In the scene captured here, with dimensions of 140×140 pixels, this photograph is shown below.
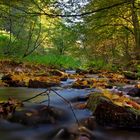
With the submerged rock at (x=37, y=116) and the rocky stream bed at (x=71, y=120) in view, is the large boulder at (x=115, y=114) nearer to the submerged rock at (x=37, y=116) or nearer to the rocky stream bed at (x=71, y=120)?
the rocky stream bed at (x=71, y=120)

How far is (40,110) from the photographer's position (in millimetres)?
4203

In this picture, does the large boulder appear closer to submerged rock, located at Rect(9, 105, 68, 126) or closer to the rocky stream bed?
the rocky stream bed

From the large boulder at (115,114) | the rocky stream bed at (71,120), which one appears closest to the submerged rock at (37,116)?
the rocky stream bed at (71,120)

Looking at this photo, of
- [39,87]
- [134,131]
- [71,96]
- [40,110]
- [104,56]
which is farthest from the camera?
[104,56]

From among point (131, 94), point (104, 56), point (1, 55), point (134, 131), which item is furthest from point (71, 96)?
point (104, 56)

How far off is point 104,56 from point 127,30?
8.63m

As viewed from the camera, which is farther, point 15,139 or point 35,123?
point 35,123

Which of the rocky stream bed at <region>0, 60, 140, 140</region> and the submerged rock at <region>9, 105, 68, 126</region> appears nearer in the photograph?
the rocky stream bed at <region>0, 60, 140, 140</region>

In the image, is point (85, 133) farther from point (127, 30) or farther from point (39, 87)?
point (127, 30)

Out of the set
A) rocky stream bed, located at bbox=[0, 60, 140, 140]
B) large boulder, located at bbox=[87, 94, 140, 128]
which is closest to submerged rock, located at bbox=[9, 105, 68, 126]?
rocky stream bed, located at bbox=[0, 60, 140, 140]

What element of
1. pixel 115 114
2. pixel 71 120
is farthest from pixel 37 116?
pixel 115 114

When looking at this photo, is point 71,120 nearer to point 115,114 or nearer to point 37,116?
point 37,116

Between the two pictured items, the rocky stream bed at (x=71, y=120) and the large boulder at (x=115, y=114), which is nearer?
the rocky stream bed at (x=71, y=120)

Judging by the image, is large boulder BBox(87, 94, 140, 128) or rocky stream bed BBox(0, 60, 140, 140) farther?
large boulder BBox(87, 94, 140, 128)
